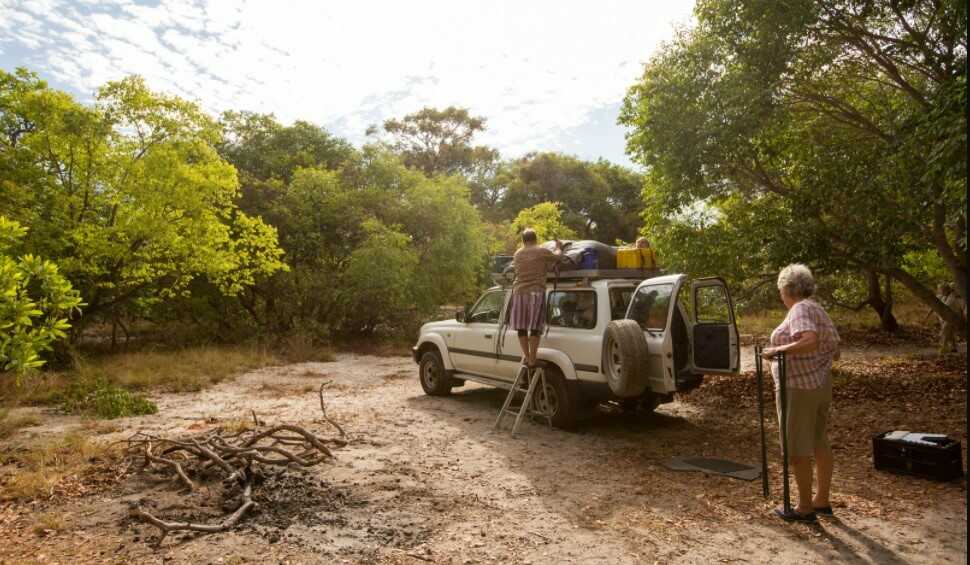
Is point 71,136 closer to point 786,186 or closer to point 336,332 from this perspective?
point 336,332

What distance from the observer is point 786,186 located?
10.2 metres

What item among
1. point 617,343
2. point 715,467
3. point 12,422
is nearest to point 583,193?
point 617,343

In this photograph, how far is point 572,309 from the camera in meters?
7.66

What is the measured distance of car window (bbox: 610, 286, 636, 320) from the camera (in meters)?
7.30

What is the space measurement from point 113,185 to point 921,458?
15868 millimetres

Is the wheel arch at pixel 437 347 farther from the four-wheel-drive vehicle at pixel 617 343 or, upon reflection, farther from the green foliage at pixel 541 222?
the green foliage at pixel 541 222

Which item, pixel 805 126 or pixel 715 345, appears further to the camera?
pixel 805 126

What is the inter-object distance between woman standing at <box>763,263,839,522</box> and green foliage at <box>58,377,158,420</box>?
29.5ft

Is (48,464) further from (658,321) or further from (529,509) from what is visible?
(658,321)

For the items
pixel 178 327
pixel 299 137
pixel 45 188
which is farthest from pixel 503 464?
pixel 299 137

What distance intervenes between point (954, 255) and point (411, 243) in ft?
50.7

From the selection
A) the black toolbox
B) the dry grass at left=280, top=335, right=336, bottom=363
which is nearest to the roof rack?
the black toolbox

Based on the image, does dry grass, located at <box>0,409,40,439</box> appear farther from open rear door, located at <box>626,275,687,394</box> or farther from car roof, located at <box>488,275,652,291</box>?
open rear door, located at <box>626,275,687,394</box>

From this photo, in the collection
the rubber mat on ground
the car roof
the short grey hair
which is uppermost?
the car roof
